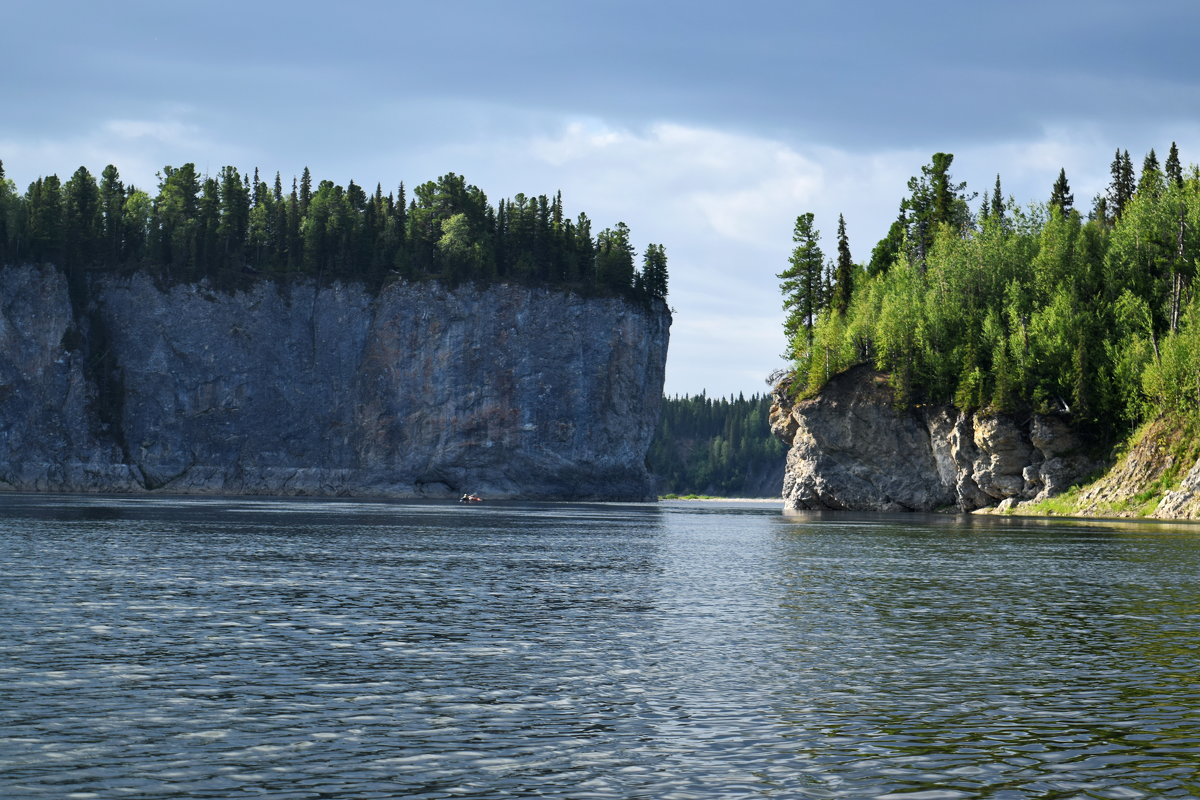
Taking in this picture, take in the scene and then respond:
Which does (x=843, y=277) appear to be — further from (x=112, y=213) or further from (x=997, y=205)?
(x=112, y=213)

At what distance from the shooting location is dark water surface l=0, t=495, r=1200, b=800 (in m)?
13.4

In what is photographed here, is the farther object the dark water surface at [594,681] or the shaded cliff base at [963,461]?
the shaded cliff base at [963,461]

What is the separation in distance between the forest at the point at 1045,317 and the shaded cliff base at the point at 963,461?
2.02 meters

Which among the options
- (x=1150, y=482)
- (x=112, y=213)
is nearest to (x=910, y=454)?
(x=1150, y=482)

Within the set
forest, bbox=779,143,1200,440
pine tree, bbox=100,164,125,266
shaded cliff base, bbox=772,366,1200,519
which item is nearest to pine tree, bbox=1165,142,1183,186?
forest, bbox=779,143,1200,440

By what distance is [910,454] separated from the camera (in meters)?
111

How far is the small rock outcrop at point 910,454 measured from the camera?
9606 centimetres

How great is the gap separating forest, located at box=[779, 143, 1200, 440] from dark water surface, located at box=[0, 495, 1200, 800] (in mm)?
56007

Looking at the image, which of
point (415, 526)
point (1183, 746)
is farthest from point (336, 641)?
point (415, 526)

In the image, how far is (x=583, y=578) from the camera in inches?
1522

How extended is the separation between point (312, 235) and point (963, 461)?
113625 mm

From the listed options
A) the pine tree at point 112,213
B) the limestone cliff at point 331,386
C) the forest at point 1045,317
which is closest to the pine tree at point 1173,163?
the forest at point 1045,317

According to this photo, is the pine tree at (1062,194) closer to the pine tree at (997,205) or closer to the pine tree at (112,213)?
the pine tree at (997,205)

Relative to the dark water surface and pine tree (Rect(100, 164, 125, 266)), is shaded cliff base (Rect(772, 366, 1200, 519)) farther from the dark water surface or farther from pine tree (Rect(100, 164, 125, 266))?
pine tree (Rect(100, 164, 125, 266))
